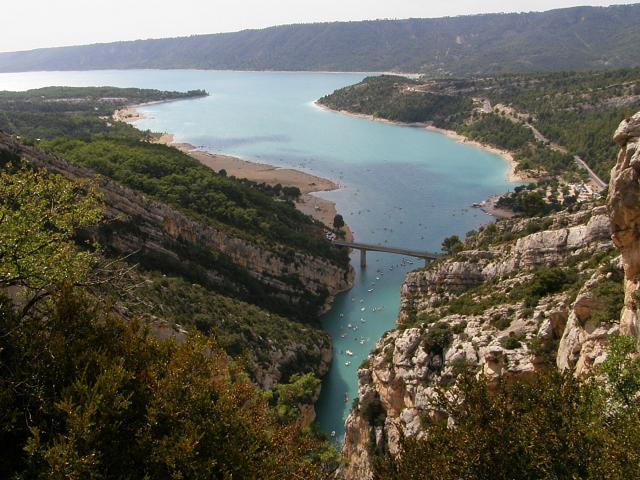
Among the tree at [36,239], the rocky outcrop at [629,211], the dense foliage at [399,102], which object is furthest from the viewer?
the dense foliage at [399,102]

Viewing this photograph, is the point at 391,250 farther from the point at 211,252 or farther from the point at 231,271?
the point at 211,252

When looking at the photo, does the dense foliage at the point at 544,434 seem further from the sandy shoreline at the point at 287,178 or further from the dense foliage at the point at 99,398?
the sandy shoreline at the point at 287,178

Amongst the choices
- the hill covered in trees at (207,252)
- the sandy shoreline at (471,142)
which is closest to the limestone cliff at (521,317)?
the hill covered in trees at (207,252)

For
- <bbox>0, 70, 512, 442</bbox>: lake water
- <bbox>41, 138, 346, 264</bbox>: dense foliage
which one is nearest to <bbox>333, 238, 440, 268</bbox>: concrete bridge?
<bbox>0, 70, 512, 442</bbox>: lake water

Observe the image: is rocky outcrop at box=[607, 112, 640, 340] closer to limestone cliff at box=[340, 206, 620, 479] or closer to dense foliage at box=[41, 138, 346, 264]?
limestone cliff at box=[340, 206, 620, 479]

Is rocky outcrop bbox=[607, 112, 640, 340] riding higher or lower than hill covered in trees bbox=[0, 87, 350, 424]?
higher

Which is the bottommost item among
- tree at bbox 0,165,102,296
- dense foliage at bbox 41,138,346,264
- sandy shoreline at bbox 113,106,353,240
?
sandy shoreline at bbox 113,106,353,240
